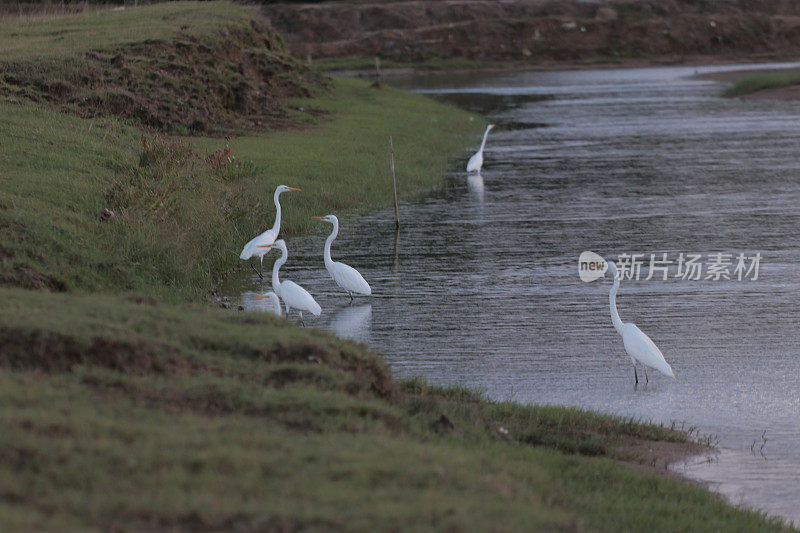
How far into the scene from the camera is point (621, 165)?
27656 millimetres

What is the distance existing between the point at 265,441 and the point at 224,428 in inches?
13.1

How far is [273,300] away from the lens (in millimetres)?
13680

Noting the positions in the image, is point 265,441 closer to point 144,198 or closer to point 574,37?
point 144,198

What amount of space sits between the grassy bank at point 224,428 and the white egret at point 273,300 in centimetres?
80

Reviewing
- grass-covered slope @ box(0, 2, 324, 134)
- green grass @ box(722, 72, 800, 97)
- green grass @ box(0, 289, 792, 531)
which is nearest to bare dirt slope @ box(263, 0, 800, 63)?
green grass @ box(722, 72, 800, 97)

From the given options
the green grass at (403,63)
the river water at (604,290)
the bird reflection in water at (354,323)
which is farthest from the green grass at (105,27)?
the green grass at (403,63)

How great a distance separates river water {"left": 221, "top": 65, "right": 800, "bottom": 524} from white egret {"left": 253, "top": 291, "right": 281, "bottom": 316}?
228mm

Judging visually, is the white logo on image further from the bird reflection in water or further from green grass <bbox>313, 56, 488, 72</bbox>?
green grass <bbox>313, 56, 488, 72</bbox>

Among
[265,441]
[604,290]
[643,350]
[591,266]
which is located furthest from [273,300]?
[265,441]

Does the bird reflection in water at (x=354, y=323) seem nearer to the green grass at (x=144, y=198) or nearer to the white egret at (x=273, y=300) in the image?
the white egret at (x=273, y=300)

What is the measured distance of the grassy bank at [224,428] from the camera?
5.44 metres

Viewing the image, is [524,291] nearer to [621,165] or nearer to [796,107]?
[621,165]

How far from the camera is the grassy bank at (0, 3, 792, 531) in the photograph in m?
5.44

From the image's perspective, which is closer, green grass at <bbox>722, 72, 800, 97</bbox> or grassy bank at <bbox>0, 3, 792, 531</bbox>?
grassy bank at <bbox>0, 3, 792, 531</bbox>
